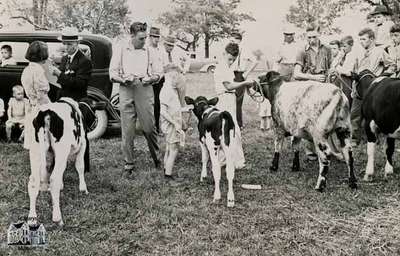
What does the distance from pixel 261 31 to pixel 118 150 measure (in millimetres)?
3502

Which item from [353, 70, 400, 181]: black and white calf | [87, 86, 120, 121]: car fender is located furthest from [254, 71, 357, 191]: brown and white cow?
[87, 86, 120, 121]: car fender

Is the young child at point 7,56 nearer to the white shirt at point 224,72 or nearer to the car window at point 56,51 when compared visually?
the car window at point 56,51

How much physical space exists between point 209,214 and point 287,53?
15.4ft

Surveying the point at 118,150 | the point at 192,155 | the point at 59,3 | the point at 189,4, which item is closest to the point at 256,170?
the point at 192,155

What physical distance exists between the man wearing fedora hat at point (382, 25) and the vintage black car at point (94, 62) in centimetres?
475

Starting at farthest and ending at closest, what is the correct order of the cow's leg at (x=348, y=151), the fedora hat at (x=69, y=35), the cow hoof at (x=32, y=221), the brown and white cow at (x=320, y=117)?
the fedora hat at (x=69, y=35)
the cow's leg at (x=348, y=151)
the brown and white cow at (x=320, y=117)
the cow hoof at (x=32, y=221)

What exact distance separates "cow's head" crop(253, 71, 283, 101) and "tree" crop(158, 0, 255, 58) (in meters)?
1.48

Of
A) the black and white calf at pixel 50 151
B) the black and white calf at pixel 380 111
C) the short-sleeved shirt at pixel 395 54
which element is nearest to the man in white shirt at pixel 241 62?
the black and white calf at pixel 380 111

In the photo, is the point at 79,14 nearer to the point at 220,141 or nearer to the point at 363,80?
the point at 220,141

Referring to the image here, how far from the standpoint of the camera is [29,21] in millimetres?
8727

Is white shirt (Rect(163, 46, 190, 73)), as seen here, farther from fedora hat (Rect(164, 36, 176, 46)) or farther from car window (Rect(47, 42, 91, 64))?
car window (Rect(47, 42, 91, 64))

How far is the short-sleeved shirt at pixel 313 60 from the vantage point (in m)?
8.09

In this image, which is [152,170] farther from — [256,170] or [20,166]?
[20,166]

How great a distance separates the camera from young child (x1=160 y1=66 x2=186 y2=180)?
6.97 meters
